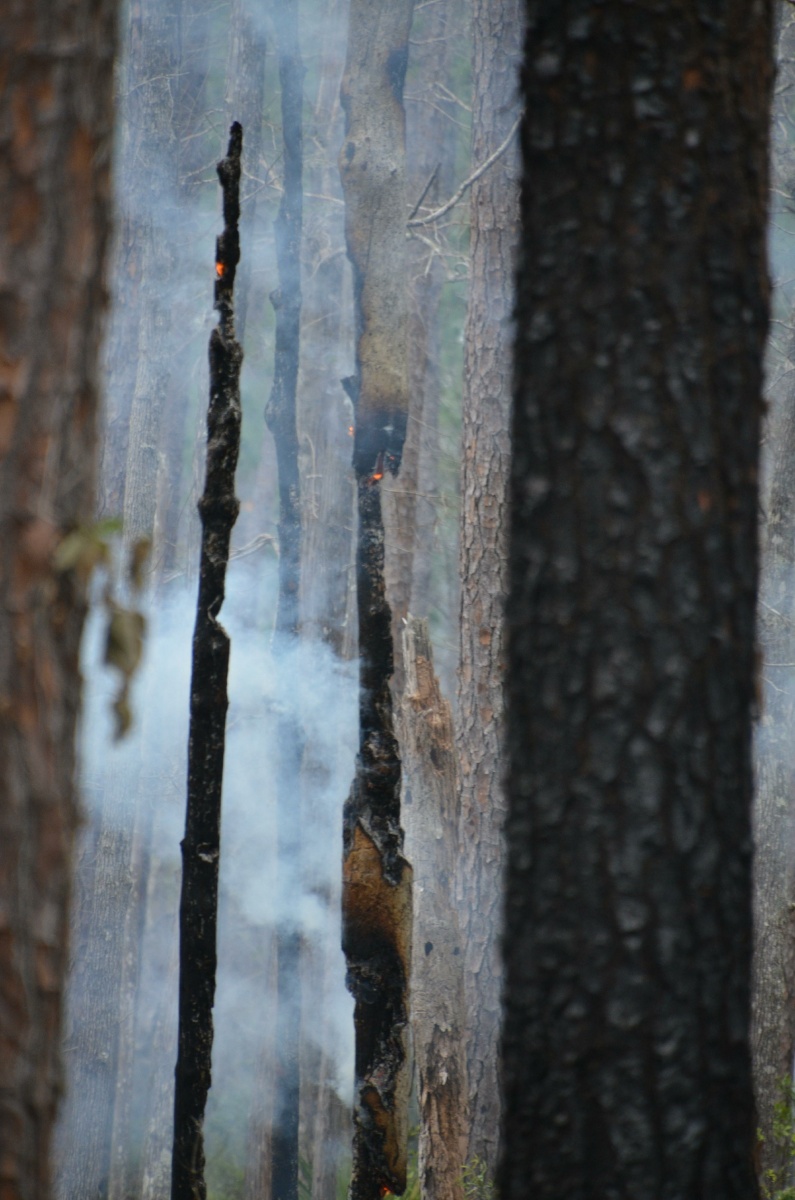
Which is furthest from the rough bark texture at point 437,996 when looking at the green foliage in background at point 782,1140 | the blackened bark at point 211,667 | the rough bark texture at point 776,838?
the blackened bark at point 211,667

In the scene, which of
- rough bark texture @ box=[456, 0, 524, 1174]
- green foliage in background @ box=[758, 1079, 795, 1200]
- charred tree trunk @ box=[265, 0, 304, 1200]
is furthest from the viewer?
charred tree trunk @ box=[265, 0, 304, 1200]

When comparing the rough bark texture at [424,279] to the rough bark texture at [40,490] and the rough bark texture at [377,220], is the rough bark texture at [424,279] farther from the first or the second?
the rough bark texture at [40,490]

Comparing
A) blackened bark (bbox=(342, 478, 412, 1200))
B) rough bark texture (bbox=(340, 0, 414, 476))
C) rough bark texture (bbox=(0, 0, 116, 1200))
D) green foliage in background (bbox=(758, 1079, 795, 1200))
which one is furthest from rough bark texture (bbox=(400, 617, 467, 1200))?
rough bark texture (bbox=(0, 0, 116, 1200))

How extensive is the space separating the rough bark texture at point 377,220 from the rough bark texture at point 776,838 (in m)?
3.05

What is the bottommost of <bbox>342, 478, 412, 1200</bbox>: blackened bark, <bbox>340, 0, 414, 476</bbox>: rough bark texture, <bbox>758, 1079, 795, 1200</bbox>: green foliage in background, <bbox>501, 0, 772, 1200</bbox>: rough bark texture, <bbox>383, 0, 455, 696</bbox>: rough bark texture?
<bbox>758, 1079, 795, 1200</bbox>: green foliage in background

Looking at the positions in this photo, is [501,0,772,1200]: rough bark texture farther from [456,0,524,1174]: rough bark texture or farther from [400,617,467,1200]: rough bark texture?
[400,617,467,1200]: rough bark texture

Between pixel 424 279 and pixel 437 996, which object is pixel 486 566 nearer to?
pixel 437 996

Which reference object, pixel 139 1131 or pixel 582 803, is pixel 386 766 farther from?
pixel 139 1131

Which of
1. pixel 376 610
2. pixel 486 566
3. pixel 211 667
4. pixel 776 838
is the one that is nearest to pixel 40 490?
pixel 211 667

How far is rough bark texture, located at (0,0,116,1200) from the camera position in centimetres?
203

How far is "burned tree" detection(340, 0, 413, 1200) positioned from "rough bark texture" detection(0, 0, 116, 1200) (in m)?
2.92

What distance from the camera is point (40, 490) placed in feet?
6.89

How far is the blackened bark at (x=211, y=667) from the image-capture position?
4.52 m

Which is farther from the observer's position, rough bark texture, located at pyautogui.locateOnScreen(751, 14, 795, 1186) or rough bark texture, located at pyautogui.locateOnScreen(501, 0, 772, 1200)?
rough bark texture, located at pyautogui.locateOnScreen(751, 14, 795, 1186)
